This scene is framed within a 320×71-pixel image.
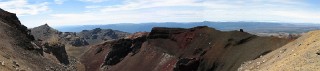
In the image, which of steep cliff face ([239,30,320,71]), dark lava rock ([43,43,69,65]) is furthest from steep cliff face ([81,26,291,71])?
dark lava rock ([43,43,69,65])

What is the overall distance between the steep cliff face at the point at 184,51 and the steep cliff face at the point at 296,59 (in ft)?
16.4

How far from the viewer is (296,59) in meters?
38.2

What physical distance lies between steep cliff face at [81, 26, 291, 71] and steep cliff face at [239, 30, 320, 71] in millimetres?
4987

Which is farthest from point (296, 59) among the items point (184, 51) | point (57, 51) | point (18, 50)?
point (57, 51)

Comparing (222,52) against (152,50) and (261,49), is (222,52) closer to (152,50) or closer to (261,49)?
(261,49)

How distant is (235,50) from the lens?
63.5m

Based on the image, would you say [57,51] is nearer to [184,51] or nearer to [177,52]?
[177,52]

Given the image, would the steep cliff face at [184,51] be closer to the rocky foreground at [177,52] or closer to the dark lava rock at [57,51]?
the rocky foreground at [177,52]

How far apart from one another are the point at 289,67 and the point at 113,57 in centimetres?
7616

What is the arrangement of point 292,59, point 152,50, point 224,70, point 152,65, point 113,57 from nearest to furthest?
1. point 292,59
2. point 224,70
3. point 152,65
4. point 152,50
5. point 113,57

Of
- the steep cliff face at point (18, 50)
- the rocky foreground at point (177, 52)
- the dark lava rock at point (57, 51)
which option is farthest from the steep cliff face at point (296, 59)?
the dark lava rock at point (57, 51)

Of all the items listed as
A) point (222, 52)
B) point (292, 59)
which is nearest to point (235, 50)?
point (222, 52)

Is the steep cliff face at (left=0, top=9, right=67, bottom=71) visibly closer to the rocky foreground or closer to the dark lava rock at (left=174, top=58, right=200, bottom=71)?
the rocky foreground

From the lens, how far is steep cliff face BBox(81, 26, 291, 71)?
59.9 metres
